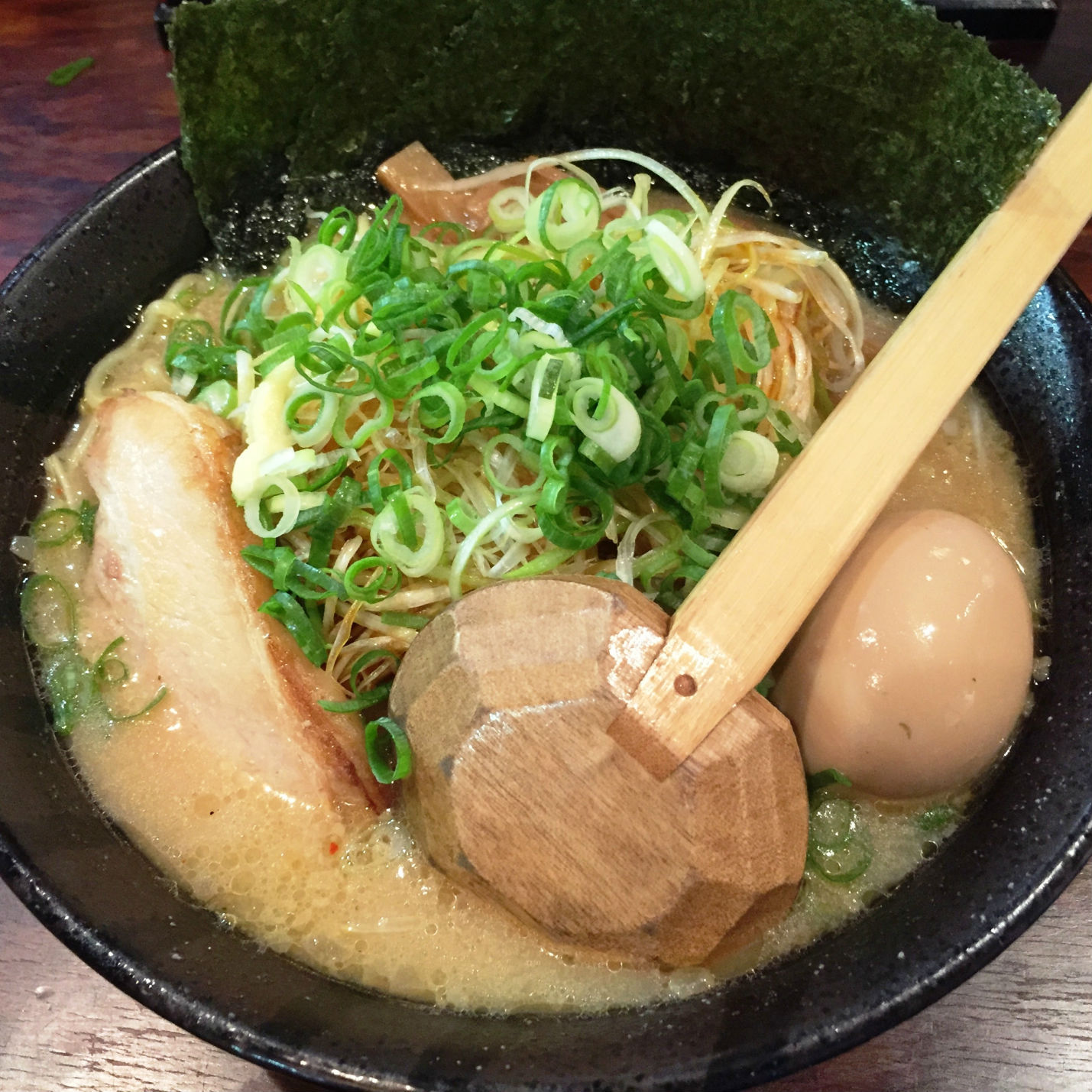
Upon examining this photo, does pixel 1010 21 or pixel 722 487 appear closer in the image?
pixel 722 487

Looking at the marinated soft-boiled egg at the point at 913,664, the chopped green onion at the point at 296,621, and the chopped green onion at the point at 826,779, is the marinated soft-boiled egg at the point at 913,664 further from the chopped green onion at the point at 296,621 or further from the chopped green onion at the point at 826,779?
the chopped green onion at the point at 296,621

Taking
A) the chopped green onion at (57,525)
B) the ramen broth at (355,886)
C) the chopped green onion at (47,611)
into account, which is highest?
the chopped green onion at (57,525)

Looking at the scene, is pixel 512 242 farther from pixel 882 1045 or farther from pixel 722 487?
pixel 882 1045

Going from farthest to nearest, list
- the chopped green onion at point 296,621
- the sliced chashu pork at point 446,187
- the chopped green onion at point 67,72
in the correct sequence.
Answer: the chopped green onion at point 67,72 < the sliced chashu pork at point 446,187 < the chopped green onion at point 296,621

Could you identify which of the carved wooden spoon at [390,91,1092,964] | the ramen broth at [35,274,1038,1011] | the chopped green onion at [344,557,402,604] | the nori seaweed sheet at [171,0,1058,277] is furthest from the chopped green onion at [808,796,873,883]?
the nori seaweed sheet at [171,0,1058,277]

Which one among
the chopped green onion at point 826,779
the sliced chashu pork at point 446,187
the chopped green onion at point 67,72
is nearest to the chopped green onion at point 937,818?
the chopped green onion at point 826,779

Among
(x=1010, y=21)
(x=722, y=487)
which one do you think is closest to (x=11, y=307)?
(x=722, y=487)
